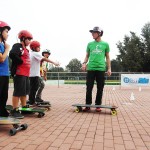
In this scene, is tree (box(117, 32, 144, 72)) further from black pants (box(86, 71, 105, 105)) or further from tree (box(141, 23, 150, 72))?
black pants (box(86, 71, 105, 105))

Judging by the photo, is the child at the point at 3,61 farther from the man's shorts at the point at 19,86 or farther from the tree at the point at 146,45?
the tree at the point at 146,45

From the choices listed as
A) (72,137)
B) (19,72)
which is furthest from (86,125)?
(19,72)

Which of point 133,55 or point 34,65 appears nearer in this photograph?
point 34,65

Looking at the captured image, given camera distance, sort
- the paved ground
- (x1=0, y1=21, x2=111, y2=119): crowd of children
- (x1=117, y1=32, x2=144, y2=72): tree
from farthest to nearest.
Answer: (x1=117, y1=32, x2=144, y2=72): tree → (x1=0, y1=21, x2=111, y2=119): crowd of children → the paved ground

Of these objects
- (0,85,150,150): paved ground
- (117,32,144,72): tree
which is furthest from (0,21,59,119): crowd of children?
(117,32,144,72): tree

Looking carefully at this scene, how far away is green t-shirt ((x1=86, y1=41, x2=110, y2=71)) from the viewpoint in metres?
7.36

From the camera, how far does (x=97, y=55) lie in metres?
7.38

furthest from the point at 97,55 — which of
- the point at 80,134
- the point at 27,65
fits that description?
the point at 80,134

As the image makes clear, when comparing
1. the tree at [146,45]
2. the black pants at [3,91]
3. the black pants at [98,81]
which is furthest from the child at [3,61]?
the tree at [146,45]

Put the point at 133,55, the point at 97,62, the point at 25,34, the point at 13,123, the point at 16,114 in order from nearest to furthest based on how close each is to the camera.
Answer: the point at 13,123 → the point at 16,114 → the point at 25,34 → the point at 97,62 → the point at 133,55

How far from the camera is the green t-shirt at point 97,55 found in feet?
24.1

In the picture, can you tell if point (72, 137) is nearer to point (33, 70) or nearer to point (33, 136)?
point (33, 136)

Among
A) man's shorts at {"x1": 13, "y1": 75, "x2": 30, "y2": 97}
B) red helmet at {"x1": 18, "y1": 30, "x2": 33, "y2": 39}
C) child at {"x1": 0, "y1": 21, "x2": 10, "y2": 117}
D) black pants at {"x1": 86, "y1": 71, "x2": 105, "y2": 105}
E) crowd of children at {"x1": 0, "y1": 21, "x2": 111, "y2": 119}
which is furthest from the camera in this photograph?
black pants at {"x1": 86, "y1": 71, "x2": 105, "y2": 105}

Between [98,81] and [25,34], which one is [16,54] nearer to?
[25,34]
